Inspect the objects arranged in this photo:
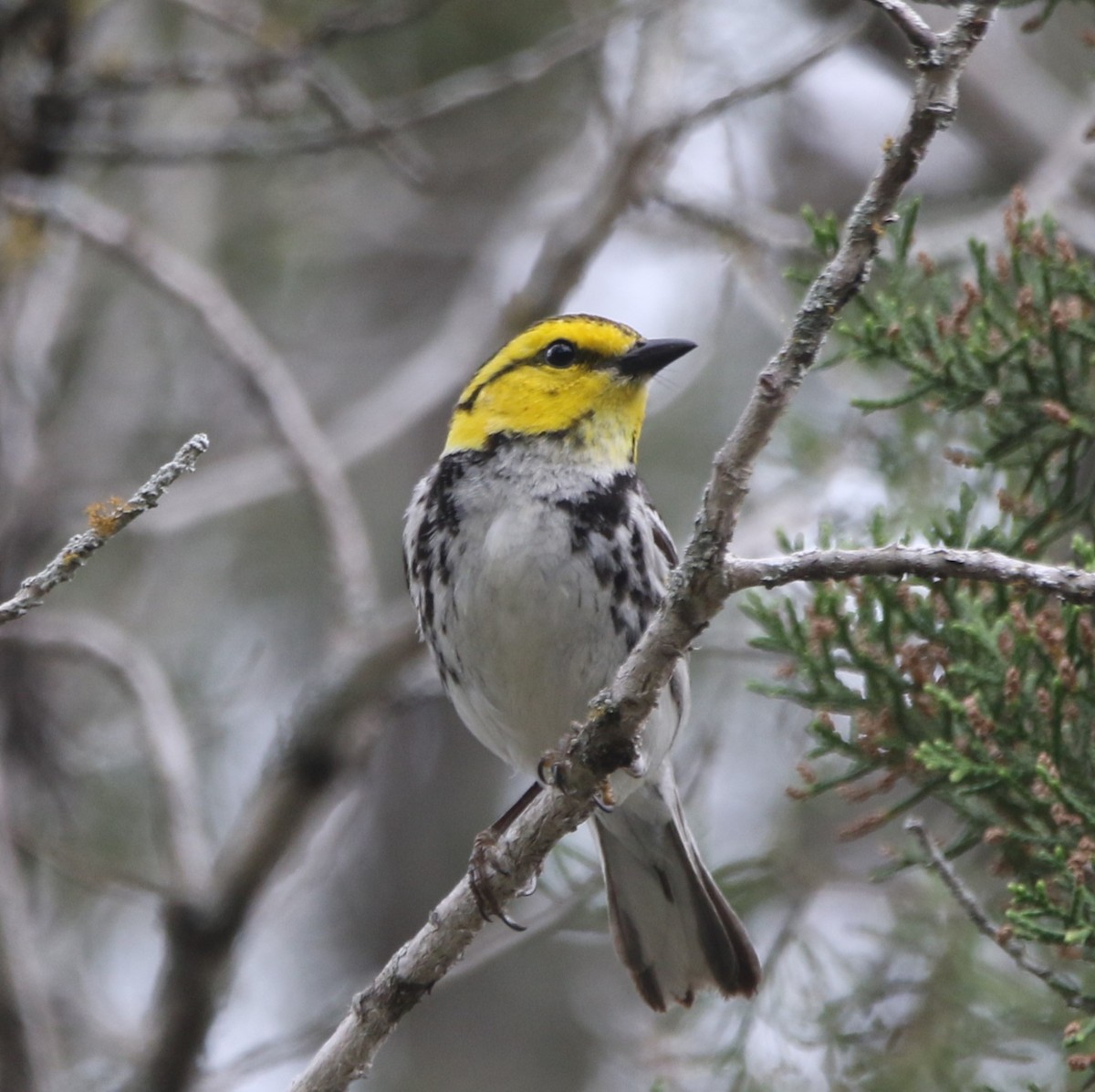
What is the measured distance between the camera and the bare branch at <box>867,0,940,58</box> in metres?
2.41

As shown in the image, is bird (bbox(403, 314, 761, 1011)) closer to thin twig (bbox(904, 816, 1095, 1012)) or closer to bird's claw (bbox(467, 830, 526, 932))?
bird's claw (bbox(467, 830, 526, 932))

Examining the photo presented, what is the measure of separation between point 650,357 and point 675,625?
68.6 inches

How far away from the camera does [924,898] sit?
4.98 metres

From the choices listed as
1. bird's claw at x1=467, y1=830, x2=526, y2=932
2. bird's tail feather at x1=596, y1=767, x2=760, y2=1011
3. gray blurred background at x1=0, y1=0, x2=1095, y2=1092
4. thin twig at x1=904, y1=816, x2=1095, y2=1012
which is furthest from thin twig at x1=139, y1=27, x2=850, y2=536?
thin twig at x1=904, y1=816, x2=1095, y2=1012

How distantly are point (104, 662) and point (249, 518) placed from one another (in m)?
3.87

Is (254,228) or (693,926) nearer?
(693,926)

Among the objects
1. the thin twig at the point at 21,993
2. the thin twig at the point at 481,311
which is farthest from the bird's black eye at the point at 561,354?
the thin twig at the point at 21,993

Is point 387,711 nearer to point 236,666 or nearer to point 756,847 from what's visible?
point 756,847

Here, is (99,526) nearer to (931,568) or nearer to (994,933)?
(931,568)

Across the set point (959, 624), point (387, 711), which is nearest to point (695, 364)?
point (387, 711)

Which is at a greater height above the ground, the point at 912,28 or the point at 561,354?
the point at 561,354

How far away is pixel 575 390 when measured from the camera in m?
4.40

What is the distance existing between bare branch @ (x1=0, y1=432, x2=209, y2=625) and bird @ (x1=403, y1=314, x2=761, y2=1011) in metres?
1.56

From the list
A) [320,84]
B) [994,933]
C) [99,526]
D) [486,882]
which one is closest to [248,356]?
[320,84]
